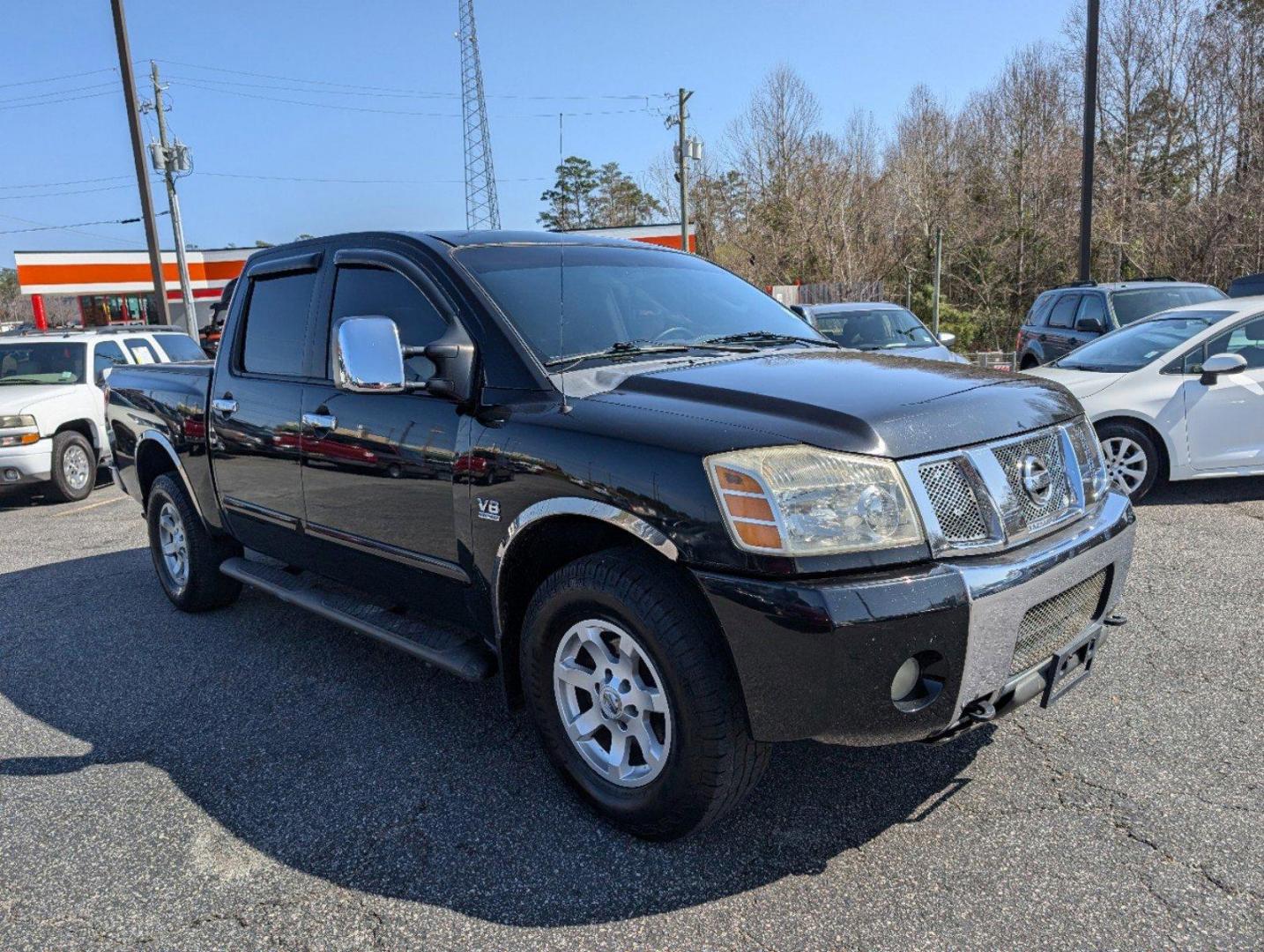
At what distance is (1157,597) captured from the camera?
15.9 feet

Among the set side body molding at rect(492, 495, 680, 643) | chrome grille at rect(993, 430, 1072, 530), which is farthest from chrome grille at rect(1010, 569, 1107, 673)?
side body molding at rect(492, 495, 680, 643)

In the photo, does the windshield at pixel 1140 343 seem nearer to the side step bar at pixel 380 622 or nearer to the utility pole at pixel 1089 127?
the side step bar at pixel 380 622

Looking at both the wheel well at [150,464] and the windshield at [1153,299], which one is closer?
the wheel well at [150,464]

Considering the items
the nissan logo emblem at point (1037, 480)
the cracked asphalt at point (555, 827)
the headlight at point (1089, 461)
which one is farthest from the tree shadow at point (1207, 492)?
the nissan logo emblem at point (1037, 480)

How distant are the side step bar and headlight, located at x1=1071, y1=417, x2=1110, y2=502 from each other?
7.05 feet

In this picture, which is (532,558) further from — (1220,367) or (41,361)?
(41,361)

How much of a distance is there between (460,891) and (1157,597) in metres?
4.00

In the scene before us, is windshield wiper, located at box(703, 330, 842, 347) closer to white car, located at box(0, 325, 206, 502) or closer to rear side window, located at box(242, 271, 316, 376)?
rear side window, located at box(242, 271, 316, 376)

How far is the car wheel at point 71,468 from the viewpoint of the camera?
9719 millimetres

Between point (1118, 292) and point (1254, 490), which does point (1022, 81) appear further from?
point (1254, 490)

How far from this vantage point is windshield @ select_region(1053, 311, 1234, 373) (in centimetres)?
717

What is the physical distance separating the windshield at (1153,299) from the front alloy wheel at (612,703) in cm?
980

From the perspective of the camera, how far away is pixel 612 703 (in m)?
2.80

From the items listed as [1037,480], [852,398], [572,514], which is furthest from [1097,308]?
[572,514]
